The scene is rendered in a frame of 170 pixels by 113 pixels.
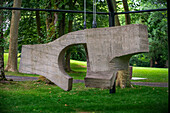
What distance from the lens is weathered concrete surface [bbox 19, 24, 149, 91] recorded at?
5.34m

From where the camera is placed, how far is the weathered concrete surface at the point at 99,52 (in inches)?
210

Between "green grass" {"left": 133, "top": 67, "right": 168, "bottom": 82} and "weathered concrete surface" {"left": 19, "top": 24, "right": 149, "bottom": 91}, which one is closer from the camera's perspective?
"weathered concrete surface" {"left": 19, "top": 24, "right": 149, "bottom": 91}

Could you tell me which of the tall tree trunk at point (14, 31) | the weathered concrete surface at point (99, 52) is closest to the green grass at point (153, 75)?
the tall tree trunk at point (14, 31)

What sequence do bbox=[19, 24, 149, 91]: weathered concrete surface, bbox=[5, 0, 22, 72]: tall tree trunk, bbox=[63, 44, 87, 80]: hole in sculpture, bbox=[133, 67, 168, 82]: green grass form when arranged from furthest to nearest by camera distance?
bbox=[63, 44, 87, 80]: hole in sculpture
bbox=[133, 67, 168, 82]: green grass
bbox=[5, 0, 22, 72]: tall tree trunk
bbox=[19, 24, 149, 91]: weathered concrete surface

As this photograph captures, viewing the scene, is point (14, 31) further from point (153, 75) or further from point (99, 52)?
point (153, 75)

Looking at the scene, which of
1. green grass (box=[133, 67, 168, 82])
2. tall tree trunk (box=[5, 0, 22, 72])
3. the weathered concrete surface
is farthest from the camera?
green grass (box=[133, 67, 168, 82])

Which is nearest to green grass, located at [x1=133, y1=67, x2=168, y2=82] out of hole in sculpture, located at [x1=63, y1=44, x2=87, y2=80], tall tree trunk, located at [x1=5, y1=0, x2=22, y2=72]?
hole in sculpture, located at [x1=63, y1=44, x2=87, y2=80]

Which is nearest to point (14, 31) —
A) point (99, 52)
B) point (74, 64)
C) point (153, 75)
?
point (99, 52)

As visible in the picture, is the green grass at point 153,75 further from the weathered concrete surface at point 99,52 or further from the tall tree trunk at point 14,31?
the weathered concrete surface at point 99,52

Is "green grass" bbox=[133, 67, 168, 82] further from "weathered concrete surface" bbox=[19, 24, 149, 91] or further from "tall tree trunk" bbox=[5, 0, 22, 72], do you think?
"weathered concrete surface" bbox=[19, 24, 149, 91]

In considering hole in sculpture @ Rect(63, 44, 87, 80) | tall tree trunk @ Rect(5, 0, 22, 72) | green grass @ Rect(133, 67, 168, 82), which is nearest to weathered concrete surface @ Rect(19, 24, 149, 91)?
tall tree trunk @ Rect(5, 0, 22, 72)

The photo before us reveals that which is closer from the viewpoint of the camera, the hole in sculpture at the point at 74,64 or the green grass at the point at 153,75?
the green grass at the point at 153,75

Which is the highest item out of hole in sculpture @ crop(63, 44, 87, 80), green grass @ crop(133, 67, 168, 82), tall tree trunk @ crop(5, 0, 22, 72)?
tall tree trunk @ crop(5, 0, 22, 72)

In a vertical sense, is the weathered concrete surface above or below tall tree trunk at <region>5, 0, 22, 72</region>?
below
